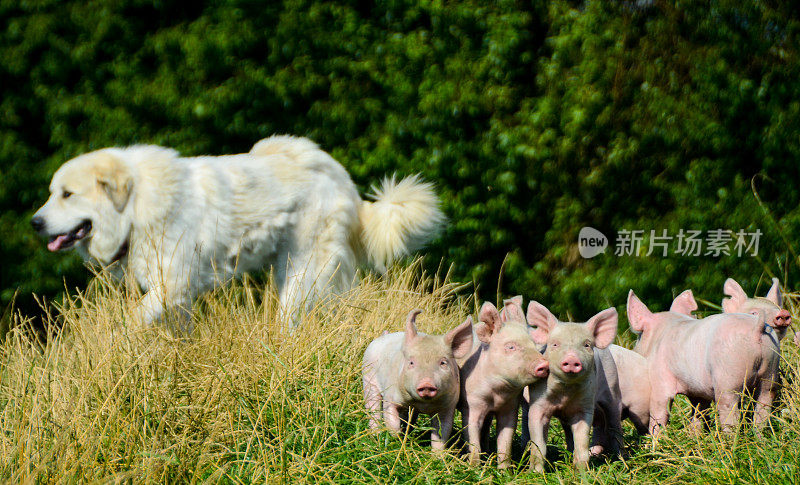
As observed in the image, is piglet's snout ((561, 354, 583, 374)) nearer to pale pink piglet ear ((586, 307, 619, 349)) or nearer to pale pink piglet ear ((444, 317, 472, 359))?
pale pink piglet ear ((586, 307, 619, 349))

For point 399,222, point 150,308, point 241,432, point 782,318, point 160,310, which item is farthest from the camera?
point 399,222

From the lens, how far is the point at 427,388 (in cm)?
288

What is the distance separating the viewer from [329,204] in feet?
20.2

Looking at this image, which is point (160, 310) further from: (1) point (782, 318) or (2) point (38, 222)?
(1) point (782, 318)

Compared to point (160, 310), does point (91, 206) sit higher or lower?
higher

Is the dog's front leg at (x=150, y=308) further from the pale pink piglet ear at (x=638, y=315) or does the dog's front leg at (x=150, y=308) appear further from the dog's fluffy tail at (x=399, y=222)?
the pale pink piglet ear at (x=638, y=315)

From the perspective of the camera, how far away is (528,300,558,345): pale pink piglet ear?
3.13m

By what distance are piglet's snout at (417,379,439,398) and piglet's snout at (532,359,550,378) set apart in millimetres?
364

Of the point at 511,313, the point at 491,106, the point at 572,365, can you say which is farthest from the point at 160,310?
the point at 491,106

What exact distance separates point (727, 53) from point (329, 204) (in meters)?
3.89

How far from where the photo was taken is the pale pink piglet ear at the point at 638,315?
369cm

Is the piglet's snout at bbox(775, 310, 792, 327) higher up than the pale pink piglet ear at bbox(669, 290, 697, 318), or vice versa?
the piglet's snout at bbox(775, 310, 792, 327)

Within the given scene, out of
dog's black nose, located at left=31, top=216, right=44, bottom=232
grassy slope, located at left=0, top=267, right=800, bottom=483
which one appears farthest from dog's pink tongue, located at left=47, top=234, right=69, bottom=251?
grassy slope, located at left=0, top=267, right=800, bottom=483

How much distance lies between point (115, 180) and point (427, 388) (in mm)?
3433
